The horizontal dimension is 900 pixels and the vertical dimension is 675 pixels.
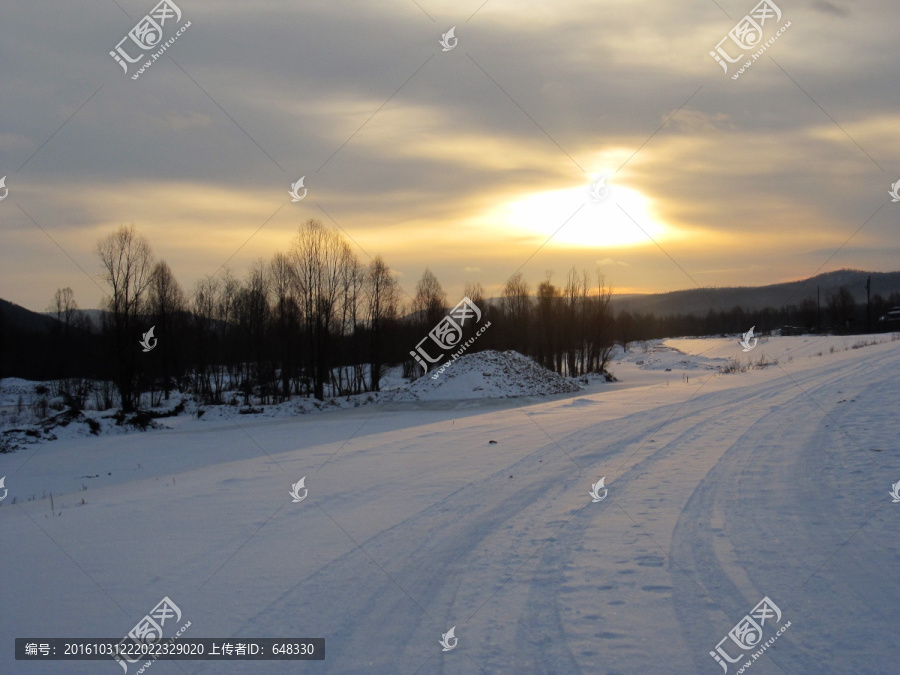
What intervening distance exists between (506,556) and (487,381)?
2864cm

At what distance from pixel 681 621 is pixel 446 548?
8.43ft

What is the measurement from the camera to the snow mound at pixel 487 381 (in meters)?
33.8

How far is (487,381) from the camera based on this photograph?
34688 millimetres

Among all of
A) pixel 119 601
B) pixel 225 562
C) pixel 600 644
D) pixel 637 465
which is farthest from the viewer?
pixel 637 465

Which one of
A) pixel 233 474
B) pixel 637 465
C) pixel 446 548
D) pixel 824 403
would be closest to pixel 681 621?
pixel 446 548

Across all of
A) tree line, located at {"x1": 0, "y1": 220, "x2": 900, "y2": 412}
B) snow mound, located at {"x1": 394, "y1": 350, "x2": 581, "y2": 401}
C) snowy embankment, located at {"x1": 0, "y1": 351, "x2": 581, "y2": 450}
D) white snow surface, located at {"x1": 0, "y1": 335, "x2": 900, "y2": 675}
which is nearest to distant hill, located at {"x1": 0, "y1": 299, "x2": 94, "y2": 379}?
tree line, located at {"x1": 0, "y1": 220, "x2": 900, "y2": 412}

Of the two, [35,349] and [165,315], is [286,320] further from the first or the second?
[35,349]

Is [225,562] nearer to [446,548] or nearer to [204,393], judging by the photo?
[446,548]

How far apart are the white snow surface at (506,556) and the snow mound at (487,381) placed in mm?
21050

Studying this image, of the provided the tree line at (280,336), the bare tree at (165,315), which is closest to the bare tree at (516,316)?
the tree line at (280,336)

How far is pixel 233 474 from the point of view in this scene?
37.9 feet

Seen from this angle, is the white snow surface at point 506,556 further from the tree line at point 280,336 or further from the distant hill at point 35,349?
the distant hill at point 35,349

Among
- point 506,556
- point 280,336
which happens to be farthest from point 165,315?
point 506,556

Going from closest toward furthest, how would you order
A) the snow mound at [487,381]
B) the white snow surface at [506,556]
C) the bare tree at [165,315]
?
the white snow surface at [506,556], the snow mound at [487,381], the bare tree at [165,315]
